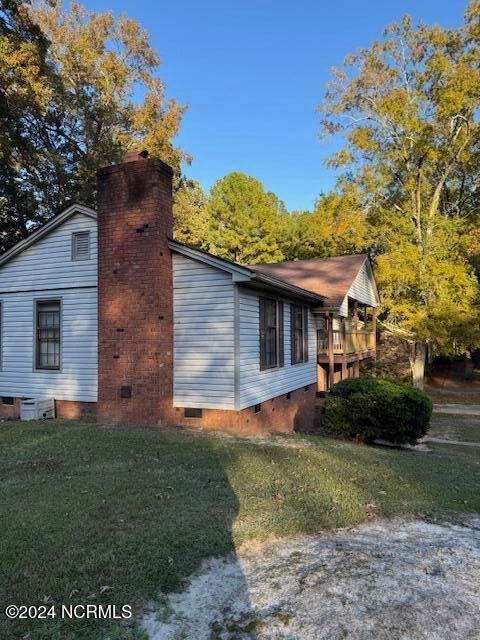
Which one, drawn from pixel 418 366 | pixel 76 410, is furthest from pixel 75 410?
pixel 418 366

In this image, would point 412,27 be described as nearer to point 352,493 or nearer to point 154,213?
point 154,213

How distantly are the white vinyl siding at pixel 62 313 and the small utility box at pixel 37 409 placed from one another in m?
0.25

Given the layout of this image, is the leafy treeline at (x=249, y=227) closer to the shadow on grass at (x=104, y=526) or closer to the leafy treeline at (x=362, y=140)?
the leafy treeline at (x=362, y=140)

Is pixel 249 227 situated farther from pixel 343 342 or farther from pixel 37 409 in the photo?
pixel 37 409

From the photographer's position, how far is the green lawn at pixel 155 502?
3.32 m

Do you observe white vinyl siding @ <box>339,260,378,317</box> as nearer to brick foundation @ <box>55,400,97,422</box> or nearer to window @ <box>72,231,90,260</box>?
window @ <box>72,231,90,260</box>

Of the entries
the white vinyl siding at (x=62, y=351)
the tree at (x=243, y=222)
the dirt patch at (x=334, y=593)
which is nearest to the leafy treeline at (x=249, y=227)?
the tree at (x=243, y=222)

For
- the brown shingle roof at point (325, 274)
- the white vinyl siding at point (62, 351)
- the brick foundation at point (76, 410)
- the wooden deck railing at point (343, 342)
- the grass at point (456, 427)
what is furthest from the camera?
the wooden deck railing at point (343, 342)

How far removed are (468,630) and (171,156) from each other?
2626 cm

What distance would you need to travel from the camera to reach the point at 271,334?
478 inches

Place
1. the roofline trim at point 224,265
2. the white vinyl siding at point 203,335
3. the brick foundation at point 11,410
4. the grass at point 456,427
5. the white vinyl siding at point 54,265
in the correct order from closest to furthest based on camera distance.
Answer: the roofline trim at point 224,265 → the white vinyl siding at point 203,335 → the white vinyl siding at point 54,265 → the brick foundation at point 11,410 → the grass at point 456,427

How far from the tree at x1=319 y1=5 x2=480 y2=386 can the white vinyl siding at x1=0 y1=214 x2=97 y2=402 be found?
519 inches

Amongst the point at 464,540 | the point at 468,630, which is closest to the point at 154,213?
the point at 464,540

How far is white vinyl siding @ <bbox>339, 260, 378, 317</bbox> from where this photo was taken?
65.6ft
